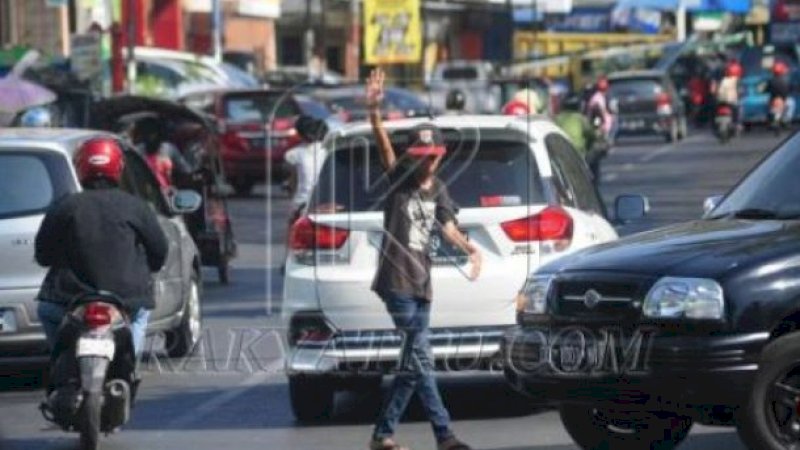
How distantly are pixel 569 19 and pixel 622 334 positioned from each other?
74.3 m

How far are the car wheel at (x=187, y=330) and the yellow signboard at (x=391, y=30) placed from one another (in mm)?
17573

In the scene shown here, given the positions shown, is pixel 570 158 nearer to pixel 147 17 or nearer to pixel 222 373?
pixel 222 373

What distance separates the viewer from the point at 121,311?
11758mm

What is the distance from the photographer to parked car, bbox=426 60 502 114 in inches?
1934

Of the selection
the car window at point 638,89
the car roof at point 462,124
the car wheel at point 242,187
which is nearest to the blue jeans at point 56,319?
the car roof at point 462,124

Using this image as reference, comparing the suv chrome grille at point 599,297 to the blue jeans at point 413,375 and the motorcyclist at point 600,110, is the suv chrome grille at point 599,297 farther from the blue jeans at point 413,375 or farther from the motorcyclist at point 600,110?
the motorcyclist at point 600,110

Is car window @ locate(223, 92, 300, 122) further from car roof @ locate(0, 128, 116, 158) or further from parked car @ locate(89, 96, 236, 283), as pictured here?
car roof @ locate(0, 128, 116, 158)

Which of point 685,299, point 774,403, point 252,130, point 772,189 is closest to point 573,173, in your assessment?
point 772,189

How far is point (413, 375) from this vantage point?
11.5 meters

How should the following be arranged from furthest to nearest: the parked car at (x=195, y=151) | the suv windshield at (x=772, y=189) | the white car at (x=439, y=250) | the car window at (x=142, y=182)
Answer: the parked car at (x=195, y=151)
the car window at (x=142, y=182)
the white car at (x=439, y=250)
the suv windshield at (x=772, y=189)

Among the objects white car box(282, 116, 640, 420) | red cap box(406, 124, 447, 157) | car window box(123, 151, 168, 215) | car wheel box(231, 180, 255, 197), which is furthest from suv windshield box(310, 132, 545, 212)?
car wheel box(231, 180, 255, 197)

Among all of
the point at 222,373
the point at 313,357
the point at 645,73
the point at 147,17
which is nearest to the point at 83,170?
the point at 313,357

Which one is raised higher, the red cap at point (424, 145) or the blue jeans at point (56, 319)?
the red cap at point (424, 145)

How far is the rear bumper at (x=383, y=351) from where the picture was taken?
13133 millimetres
